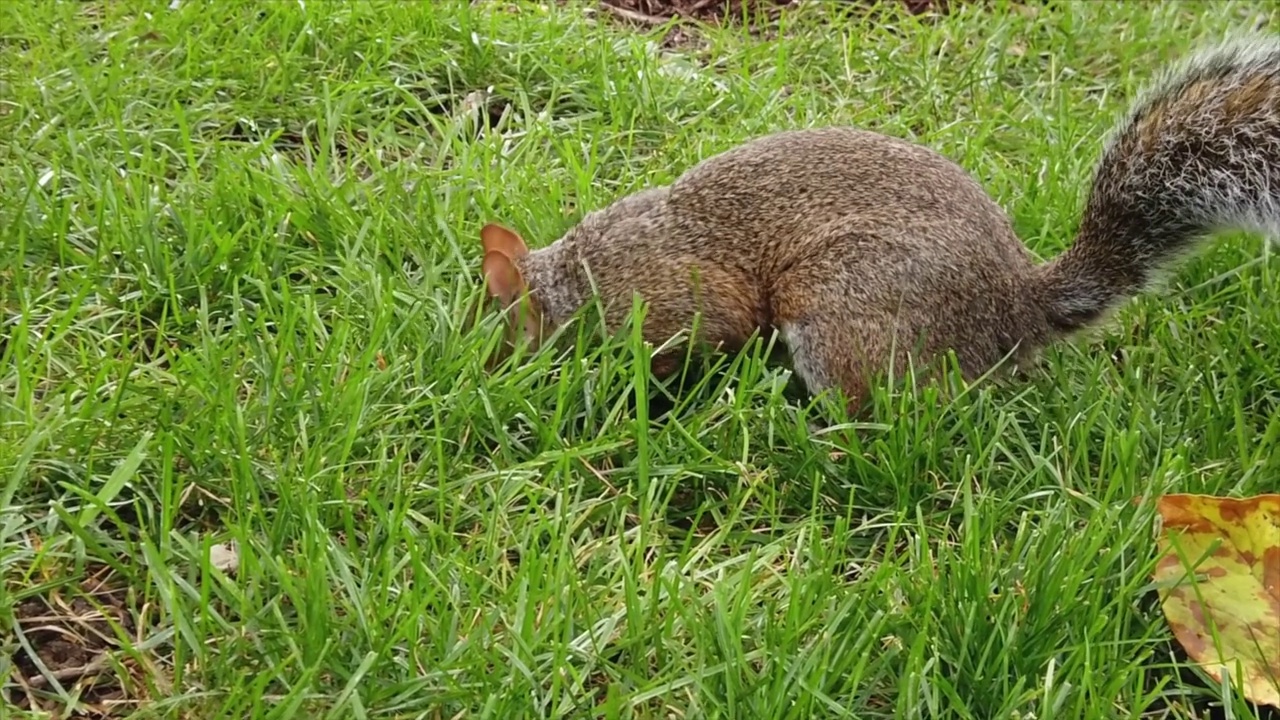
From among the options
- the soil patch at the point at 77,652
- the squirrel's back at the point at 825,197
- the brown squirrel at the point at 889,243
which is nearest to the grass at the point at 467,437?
the soil patch at the point at 77,652

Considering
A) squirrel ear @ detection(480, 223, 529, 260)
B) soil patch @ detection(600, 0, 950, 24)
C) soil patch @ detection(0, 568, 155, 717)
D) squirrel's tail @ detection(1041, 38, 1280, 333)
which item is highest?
squirrel's tail @ detection(1041, 38, 1280, 333)

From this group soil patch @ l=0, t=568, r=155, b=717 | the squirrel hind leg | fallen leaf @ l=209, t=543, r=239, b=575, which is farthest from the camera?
the squirrel hind leg

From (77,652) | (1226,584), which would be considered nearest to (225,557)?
(77,652)

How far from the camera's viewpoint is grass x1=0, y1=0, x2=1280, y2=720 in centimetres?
161

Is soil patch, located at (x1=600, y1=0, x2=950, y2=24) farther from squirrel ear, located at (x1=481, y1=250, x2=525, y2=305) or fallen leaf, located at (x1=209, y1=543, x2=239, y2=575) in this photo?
fallen leaf, located at (x1=209, y1=543, x2=239, y2=575)

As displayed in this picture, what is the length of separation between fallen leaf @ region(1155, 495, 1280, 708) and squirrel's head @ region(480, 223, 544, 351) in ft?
3.70

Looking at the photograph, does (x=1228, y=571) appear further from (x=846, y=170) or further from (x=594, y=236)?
(x=594, y=236)

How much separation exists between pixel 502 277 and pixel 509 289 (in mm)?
26

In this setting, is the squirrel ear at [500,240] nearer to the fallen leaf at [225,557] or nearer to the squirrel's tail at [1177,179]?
the fallen leaf at [225,557]

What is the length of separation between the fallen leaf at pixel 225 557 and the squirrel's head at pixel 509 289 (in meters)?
0.66

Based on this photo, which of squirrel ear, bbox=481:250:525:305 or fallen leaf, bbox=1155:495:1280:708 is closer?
fallen leaf, bbox=1155:495:1280:708

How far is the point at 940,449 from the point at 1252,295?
918 millimetres

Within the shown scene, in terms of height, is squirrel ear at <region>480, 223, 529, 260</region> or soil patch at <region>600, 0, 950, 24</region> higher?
soil patch at <region>600, 0, 950, 24</region>

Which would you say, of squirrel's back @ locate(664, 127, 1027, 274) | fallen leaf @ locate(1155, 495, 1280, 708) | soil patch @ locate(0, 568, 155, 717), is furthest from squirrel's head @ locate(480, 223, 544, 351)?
fallen leaf @ locate(1155, 495, 1280, 708)
